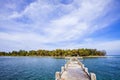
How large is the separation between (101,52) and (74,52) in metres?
27.6

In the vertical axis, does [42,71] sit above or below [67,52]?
below

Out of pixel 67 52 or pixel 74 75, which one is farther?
pixel 67 52

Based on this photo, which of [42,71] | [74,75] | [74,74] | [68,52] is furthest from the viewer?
[68,52]

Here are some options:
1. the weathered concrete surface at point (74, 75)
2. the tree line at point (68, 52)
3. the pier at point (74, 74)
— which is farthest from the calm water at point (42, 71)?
the tree line at point (68, 52)

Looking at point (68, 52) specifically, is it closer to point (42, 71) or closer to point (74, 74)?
point (42, 71)

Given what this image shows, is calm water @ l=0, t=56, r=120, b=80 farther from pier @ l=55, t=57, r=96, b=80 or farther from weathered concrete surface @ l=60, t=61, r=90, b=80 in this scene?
weathered concrete surface @ l=60, t=61, r=90, b=80

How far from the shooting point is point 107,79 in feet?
68.0

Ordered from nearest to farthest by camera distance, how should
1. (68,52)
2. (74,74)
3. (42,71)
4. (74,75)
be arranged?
1. (74,75)
2. (74,74)
3. (42,71)
4. (68,52)

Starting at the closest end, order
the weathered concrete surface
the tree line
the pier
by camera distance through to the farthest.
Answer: the pier, the weathered concrete surface, the tree line

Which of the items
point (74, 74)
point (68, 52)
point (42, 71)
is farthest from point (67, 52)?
point (74, 74)

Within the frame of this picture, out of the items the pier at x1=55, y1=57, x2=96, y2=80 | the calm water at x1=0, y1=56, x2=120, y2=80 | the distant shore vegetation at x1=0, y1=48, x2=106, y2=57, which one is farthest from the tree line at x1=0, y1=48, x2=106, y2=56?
the pier at x1=55, y1=57, x2=96, y2=80

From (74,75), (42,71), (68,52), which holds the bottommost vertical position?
(42,71)

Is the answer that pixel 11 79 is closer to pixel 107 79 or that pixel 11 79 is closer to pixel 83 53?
pixel 107 79

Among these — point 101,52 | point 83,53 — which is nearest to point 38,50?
point 83,53
